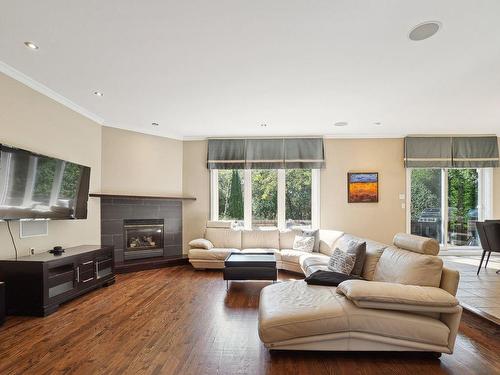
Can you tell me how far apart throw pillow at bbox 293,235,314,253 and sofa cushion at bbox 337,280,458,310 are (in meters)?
2.76

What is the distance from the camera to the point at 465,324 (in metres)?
2.76

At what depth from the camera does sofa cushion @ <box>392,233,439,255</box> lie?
8.05 ft

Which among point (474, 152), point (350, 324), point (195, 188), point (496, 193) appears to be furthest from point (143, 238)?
point (496, 193)

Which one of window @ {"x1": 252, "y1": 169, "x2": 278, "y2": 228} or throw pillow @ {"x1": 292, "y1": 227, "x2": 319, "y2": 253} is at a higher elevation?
window @ {"x1": 252, "y1": 169, "x2": 278, "y2": 228}

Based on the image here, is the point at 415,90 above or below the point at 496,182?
above

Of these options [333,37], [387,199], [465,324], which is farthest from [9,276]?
[387,199]

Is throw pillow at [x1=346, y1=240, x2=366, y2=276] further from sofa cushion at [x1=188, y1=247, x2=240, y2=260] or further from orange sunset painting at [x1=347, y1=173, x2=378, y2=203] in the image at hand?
orange sunset painting at [x1=347, y1=173, x2=378, y2=203]

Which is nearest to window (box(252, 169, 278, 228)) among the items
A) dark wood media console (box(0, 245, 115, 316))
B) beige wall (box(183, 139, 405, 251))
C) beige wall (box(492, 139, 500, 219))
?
beige wall (box(183, 139, 405, 251))

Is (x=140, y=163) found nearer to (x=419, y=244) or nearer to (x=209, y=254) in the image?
(x=209, y=254)

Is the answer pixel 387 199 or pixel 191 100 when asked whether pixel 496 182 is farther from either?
pixel 191 100

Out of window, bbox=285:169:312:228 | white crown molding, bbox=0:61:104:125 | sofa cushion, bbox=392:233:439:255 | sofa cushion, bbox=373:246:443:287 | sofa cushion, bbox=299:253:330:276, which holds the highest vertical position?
white crown molding, bbox=0:61:104:125

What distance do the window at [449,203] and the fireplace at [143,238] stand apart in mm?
5349

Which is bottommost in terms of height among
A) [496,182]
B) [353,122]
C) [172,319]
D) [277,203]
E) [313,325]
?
[172,319]

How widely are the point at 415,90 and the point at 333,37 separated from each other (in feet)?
5.89
